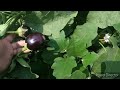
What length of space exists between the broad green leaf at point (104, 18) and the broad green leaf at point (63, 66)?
Answer: 0.74 feet

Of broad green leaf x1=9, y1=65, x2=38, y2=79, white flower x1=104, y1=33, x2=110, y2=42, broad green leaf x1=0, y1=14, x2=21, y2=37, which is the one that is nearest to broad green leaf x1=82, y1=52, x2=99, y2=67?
white flower x1=104, y1=33, x2=110, y2=42

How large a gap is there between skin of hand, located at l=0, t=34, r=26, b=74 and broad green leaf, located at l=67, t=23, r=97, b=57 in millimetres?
212

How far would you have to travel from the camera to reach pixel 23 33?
1514 millimetres

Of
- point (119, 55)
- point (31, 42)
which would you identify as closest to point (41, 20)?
point (31, 42)

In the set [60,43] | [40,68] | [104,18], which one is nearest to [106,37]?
[104,18]

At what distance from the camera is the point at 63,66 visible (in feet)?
4.87

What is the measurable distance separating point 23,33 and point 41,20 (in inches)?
4.7

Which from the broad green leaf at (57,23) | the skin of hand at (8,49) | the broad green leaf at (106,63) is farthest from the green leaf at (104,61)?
the skin of hand at (8,49)

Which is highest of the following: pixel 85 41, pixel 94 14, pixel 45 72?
pixel 94 14

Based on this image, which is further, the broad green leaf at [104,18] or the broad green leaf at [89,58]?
the broad green leaf at [104,18]

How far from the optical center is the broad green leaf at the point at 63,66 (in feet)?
4.80

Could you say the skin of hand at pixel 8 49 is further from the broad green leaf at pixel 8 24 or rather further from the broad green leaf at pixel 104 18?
the broad green leaf at pixel 104 18

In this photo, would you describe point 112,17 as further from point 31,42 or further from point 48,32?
point 31,42

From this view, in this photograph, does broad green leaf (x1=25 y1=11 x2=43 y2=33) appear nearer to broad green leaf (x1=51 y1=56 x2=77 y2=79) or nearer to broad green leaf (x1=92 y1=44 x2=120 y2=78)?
broad green leaf (x1=51 y1=56 x2=77 y2=79)
